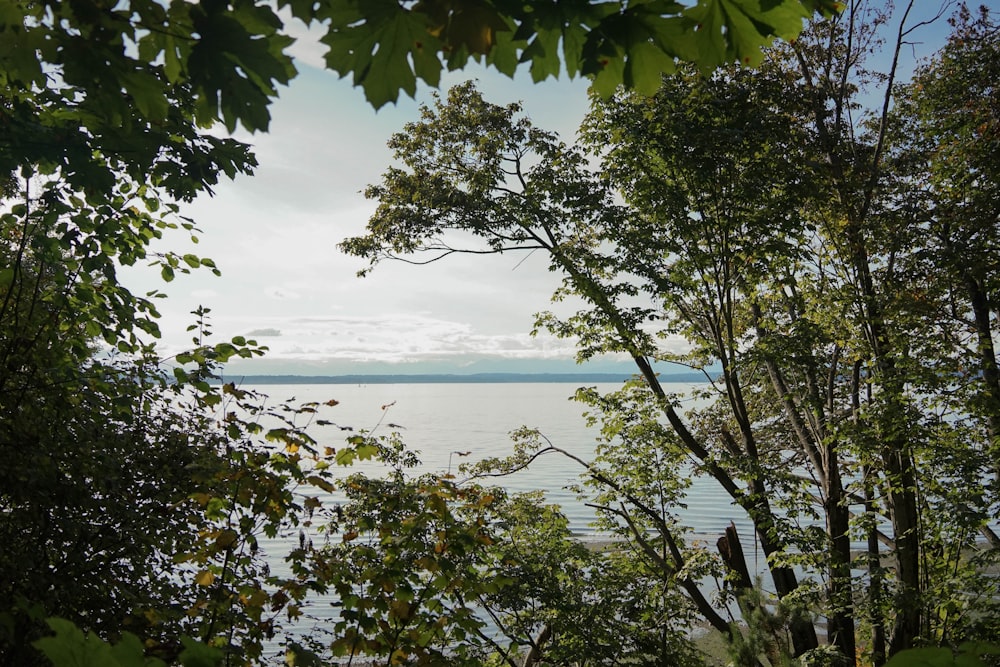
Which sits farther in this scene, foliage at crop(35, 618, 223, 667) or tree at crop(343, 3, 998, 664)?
tree at crop(343, 3, 998, 664)

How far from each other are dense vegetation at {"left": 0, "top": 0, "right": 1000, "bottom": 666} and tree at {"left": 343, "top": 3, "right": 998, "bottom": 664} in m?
0.06

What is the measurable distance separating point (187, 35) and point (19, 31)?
23.0 inches

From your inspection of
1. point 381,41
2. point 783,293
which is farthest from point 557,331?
point 381,41

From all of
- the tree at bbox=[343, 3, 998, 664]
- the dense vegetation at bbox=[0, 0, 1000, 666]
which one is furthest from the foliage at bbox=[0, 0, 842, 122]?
the tree at bbox=[343, 3, 998, 664]

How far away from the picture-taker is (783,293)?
10523 mm

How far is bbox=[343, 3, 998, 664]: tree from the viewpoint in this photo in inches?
303

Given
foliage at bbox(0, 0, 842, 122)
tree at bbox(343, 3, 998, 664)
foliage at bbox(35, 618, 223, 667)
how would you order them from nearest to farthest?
foliage at bbox(35, 618, 223, 667)
foliage at bbox(0, 0, 842, 122)
tree at bbox(343, 3, 998, 664)

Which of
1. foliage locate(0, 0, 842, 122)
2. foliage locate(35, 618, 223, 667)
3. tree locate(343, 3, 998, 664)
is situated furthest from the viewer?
tree locate(343, 3, 998, 664)

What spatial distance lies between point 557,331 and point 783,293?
3.87 meters

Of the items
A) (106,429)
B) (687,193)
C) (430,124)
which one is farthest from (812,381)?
(106,429)

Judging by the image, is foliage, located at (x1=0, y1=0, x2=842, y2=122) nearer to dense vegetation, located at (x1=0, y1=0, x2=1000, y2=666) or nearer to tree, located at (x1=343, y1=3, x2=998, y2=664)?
dense vegetation, located at (x1=0, y1=0, x2=1000, y2=666)

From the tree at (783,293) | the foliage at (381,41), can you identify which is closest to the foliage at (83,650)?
the foliage at (381,41)

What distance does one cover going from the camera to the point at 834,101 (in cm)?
1034

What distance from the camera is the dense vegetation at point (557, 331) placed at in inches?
70.5
